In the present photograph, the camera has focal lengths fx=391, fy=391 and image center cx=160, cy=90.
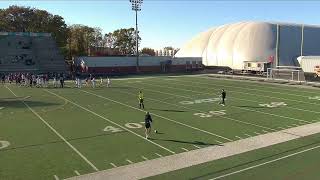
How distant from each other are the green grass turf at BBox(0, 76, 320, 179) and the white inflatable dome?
1815 inches

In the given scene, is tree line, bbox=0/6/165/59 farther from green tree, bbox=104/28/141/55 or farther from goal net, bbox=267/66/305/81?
goal net, bbox=267/66/305/81

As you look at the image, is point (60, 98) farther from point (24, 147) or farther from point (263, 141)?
point (263, 141)

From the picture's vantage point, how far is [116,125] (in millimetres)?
20984

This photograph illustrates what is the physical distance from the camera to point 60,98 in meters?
32.2

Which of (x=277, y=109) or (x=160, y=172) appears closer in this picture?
(x=160, y=172)

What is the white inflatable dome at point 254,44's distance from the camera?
80.3 metres

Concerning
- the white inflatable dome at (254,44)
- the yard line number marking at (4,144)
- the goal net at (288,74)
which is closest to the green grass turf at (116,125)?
the yard line number marking at (4,144)

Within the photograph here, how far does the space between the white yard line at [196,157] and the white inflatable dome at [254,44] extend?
57.0 m

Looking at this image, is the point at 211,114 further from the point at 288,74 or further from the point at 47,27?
the point at 47,27

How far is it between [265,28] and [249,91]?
49.9 metres

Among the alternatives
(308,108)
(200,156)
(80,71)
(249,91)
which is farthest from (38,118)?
(80,71)

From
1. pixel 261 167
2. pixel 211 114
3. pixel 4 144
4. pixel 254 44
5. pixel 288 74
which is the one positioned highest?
pixel 254 44

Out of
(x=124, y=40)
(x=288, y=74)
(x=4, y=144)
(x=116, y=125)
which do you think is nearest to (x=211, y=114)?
(x=116, y=125)

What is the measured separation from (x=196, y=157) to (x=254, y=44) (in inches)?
2744
